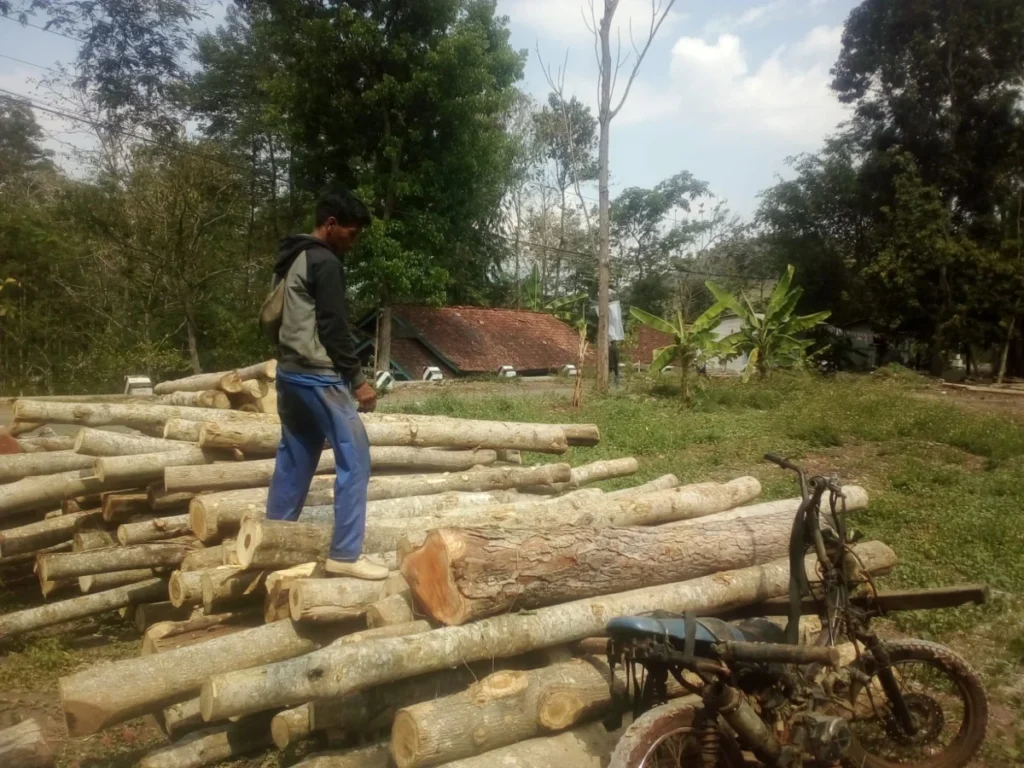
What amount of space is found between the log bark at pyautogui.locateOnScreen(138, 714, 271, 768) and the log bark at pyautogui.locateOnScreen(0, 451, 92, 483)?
3121 mm

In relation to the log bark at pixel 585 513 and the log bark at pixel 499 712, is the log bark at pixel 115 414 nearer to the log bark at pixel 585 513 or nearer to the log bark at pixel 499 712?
the log bark at pixel 585 513

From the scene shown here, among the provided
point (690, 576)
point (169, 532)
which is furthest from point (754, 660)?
point (169, 532)

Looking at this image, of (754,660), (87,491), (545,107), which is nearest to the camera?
(754,660)

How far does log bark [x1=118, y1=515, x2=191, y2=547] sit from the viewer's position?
461 cm

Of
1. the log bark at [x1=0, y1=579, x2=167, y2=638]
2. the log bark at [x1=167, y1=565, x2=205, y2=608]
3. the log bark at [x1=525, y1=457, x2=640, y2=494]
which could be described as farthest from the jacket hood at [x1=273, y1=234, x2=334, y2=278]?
the log bark at [x1=525, y1=457, x2=640, y2=494]

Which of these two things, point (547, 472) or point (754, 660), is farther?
point (547, 472)

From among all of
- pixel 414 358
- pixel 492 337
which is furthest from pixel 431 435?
pixel 492 337

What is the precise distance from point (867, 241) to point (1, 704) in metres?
31.4

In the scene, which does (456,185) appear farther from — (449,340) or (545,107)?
(545,107)

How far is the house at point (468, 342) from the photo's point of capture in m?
23.8

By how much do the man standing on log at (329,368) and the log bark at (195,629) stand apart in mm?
549

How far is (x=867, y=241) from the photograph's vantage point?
29.9 m

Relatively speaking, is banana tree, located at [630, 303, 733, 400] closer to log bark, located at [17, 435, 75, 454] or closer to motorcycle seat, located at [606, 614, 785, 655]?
log bark, located at [17, 435, 75, 454]

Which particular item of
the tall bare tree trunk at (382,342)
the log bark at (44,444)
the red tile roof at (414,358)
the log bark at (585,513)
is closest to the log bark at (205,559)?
the log bark at (585,513)
